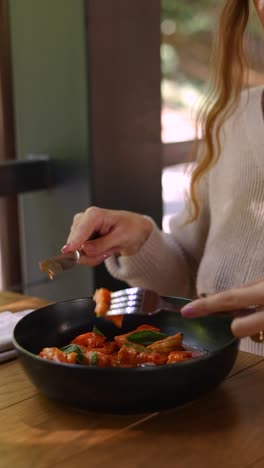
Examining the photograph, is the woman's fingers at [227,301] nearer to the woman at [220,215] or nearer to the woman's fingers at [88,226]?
the woman's fingers at [88,226]

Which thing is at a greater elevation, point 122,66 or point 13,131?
point 122,66

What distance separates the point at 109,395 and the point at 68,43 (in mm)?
1305

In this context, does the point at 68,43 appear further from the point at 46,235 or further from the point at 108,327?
the point at 108,327

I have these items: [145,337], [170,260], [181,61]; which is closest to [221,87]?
[170,260]

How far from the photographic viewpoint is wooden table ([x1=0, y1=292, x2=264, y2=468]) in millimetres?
709

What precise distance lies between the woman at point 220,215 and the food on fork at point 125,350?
337 mm

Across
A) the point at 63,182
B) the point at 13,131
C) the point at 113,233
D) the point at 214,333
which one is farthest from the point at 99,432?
the point at 13,131

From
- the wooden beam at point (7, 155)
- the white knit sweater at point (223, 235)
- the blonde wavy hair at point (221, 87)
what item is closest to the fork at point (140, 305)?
the white knit sweater at point (223, 235)

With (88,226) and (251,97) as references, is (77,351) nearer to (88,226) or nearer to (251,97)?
(88,226)

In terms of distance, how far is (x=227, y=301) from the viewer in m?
0.83

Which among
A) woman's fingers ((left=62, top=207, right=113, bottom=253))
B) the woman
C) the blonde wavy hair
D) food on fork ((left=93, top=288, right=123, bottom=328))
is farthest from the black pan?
the blonde wavy hair

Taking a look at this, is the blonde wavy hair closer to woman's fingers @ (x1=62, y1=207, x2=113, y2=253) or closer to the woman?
the woman

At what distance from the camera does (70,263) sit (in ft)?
3.53

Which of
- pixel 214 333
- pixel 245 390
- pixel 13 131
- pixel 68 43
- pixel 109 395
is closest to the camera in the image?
pixel 109 395
